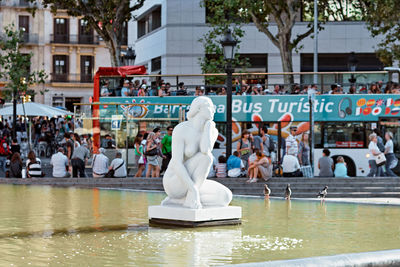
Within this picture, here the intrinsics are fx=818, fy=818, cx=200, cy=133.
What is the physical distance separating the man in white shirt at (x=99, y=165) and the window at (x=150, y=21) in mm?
27047

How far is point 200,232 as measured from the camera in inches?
439

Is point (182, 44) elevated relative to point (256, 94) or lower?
elevated

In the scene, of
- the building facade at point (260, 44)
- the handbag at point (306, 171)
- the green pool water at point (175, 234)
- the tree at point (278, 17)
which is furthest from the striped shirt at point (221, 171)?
the building facade at point (260, 44)

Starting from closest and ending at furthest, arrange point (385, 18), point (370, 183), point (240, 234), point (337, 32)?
point (240, 234), point (370, 183), point (385, 18), point (337, 32)

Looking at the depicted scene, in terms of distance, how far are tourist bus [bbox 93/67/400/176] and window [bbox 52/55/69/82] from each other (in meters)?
46.0

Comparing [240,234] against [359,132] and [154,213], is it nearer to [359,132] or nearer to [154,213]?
[154,213]

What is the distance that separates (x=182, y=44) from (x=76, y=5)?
32.9ft

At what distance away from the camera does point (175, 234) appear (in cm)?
1091

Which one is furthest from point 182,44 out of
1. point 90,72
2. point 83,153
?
point 90,72

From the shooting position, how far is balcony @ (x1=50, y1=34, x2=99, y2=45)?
74.1 meters

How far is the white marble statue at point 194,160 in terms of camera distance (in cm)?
1161

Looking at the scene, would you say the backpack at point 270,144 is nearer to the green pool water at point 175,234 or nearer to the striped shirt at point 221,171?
the striped shirt at point 221,171

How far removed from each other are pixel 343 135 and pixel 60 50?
1966 inches

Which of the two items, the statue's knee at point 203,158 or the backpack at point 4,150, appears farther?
the backpack at point 4,150
